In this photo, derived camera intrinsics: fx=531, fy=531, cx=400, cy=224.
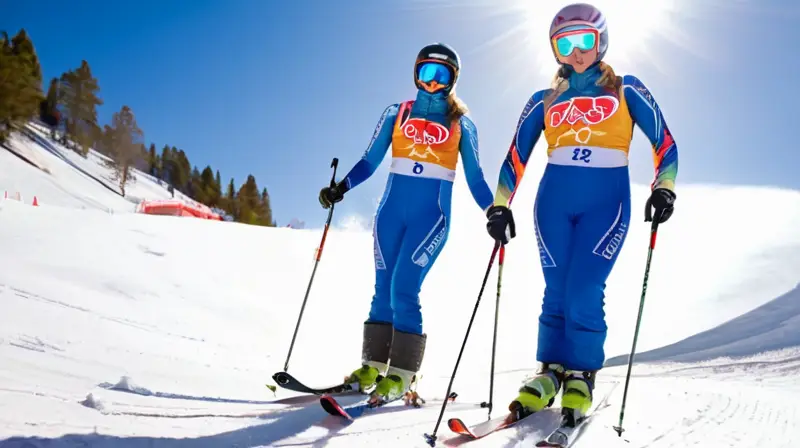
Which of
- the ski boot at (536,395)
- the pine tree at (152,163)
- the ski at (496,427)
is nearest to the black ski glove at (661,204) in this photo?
the ski boot at (536,395)

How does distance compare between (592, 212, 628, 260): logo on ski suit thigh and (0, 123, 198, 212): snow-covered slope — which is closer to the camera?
(592, 212, 628, 260): logo on ski suit thigh

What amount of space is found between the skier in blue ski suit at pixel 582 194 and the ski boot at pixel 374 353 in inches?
47.6

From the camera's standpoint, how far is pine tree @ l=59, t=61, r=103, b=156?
169 ft

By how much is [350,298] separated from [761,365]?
21.3 feet

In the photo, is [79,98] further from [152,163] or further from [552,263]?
[552,263]

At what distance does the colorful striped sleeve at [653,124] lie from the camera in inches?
135

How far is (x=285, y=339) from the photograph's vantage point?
6.61 meters

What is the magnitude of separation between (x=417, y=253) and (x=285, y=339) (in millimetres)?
3176

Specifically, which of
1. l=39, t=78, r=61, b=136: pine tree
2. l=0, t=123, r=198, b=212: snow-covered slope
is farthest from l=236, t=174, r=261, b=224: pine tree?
l=39, t=78, r=61, b=136: pine tree

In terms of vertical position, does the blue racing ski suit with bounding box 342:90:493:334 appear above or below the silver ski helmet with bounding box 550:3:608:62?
below

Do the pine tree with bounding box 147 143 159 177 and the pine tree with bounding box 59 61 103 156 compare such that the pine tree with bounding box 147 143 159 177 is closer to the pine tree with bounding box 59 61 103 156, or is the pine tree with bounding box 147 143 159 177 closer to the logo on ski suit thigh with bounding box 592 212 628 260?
the pine tree with bounding box 59 61 103 156

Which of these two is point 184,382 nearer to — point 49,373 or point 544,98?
point 49,373

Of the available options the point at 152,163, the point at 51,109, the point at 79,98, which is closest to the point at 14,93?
the point at 79,98

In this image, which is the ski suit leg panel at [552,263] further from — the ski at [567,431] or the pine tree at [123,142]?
the pine tree at [123,142]
